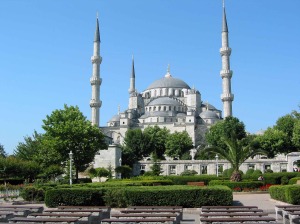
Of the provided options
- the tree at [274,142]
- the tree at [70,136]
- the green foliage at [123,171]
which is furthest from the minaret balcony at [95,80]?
the tree at [70,136]

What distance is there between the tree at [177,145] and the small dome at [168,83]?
2345 centimetres

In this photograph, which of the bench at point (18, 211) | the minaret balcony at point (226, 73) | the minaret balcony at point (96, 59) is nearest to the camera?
the bench at point (18, 211)

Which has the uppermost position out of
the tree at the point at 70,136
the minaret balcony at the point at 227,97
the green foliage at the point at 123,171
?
the minaret balcony at the point at 227,97

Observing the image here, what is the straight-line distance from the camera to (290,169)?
1523 inches

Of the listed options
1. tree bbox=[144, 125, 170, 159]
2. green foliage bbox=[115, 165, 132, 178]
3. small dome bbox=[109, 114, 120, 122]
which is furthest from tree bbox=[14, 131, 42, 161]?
small dome bbox=[109, 114, 120, 122]

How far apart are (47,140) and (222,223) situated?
22.5 metres

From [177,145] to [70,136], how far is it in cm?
2712

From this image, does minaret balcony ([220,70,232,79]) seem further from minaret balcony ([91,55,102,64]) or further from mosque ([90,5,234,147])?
minaret balcony ([91,55,102,64])

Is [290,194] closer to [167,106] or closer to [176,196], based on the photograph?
[176,196]

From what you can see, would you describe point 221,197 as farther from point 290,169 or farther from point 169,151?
point 169,151

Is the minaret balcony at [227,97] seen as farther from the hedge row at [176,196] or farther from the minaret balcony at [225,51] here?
the hedge row at [176,196]

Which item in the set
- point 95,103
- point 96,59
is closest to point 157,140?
point 95,103

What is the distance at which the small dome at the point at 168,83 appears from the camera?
77.4 metres

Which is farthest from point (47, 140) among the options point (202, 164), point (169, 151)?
point (169, 151)
